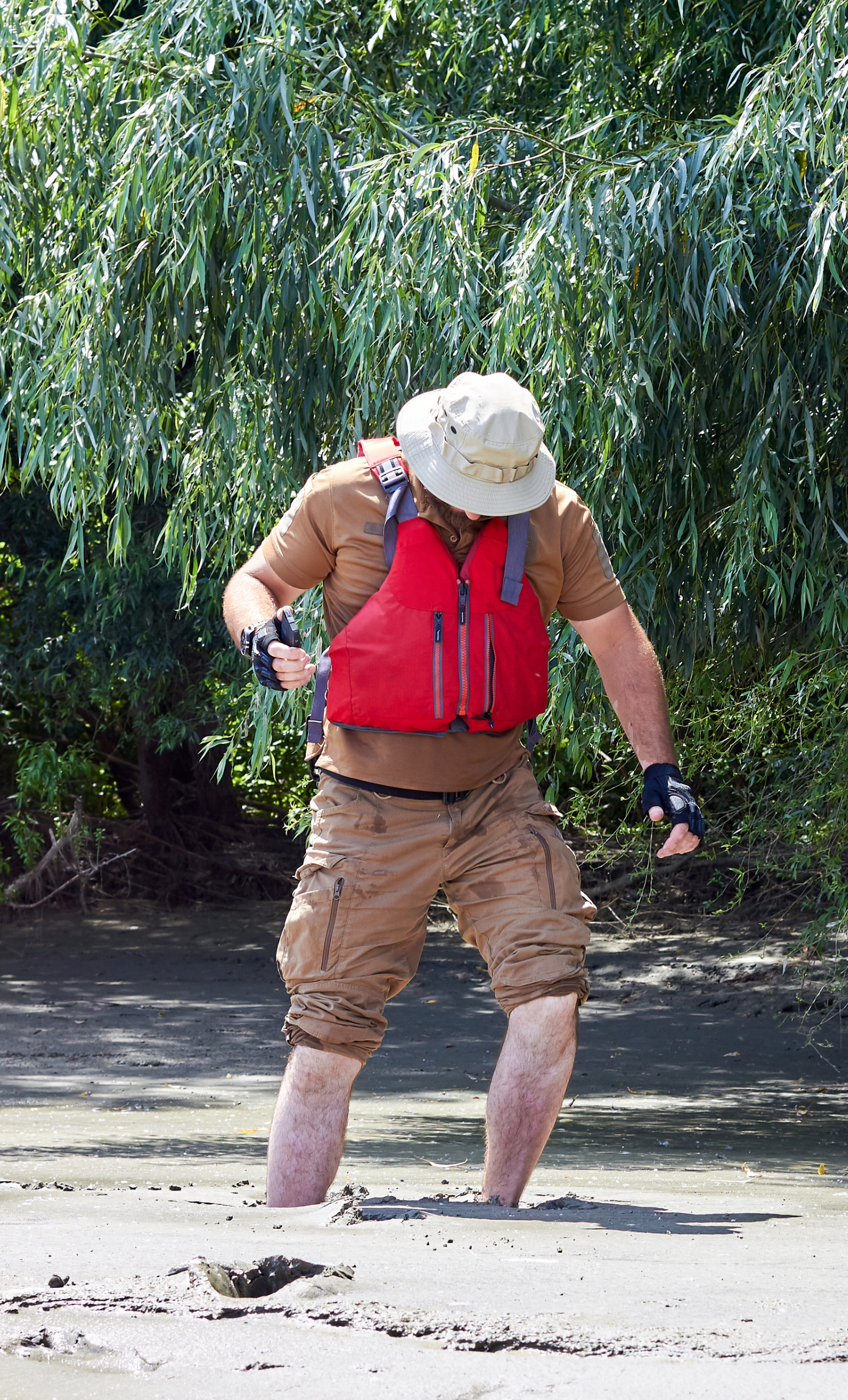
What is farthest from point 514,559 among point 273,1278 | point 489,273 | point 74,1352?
point 489,273

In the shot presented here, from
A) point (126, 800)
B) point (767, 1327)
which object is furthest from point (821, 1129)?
point (126, 800)

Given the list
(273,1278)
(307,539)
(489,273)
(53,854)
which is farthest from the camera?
(53,854)

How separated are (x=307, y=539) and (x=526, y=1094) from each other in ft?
4.23

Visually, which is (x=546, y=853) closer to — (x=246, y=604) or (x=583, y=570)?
(x=583, y=570)

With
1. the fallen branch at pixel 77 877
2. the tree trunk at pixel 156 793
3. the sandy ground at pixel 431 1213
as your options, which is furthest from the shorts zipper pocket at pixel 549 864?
the tree trunk at pixel 156 793

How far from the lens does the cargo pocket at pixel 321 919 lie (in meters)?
3.42

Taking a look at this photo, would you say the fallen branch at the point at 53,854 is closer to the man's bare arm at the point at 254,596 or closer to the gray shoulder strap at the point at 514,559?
the man's bare arm at the point at 254,596

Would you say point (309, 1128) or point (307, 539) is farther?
point (307, 539)

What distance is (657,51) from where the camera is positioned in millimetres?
6305

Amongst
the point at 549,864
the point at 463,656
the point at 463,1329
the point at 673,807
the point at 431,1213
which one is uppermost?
the point at 463,656

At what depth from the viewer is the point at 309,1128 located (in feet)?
11.0

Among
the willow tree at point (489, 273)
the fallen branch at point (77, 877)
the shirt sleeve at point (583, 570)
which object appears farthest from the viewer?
the fallen branch at point (77, 877)

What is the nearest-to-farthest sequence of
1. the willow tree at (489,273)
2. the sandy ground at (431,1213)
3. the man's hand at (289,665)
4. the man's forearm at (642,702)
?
the sandy ground at (431,1213)
the man's hand at (289,665)
the man's forearm at (642,702)
the willow tree at (489,273)

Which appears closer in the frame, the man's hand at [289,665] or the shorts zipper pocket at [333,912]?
the man's hand at [289,665]
